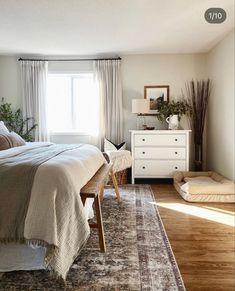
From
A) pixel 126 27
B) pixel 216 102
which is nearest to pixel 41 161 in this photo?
pixel 126 27

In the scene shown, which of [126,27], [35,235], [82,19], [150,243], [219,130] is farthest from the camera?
[219,130]

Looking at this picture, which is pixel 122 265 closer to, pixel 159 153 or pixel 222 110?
pixel 159 153

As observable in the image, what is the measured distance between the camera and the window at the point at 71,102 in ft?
16.5

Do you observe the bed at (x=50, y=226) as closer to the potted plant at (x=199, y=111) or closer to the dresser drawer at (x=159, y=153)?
the dresser drawer at (x=159, y=153)

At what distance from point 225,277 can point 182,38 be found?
→ 10.9 feet

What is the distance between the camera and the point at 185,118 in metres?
4.94

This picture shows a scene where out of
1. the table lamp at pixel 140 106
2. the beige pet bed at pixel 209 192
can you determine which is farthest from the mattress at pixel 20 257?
the table lamp at pixel 140 106

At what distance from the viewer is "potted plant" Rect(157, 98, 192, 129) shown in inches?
182

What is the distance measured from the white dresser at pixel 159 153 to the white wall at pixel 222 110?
1.76ft

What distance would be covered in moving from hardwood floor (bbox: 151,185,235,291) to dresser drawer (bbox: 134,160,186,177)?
0.79 metres

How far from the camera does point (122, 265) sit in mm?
1895

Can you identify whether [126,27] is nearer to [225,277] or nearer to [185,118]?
[185,118]

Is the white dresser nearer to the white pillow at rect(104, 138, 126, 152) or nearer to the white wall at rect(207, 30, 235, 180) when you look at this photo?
the white pillow at rect(104, 138, 126, 152)

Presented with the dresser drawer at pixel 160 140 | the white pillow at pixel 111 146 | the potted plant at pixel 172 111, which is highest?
the potted plant at pixel 172 111
